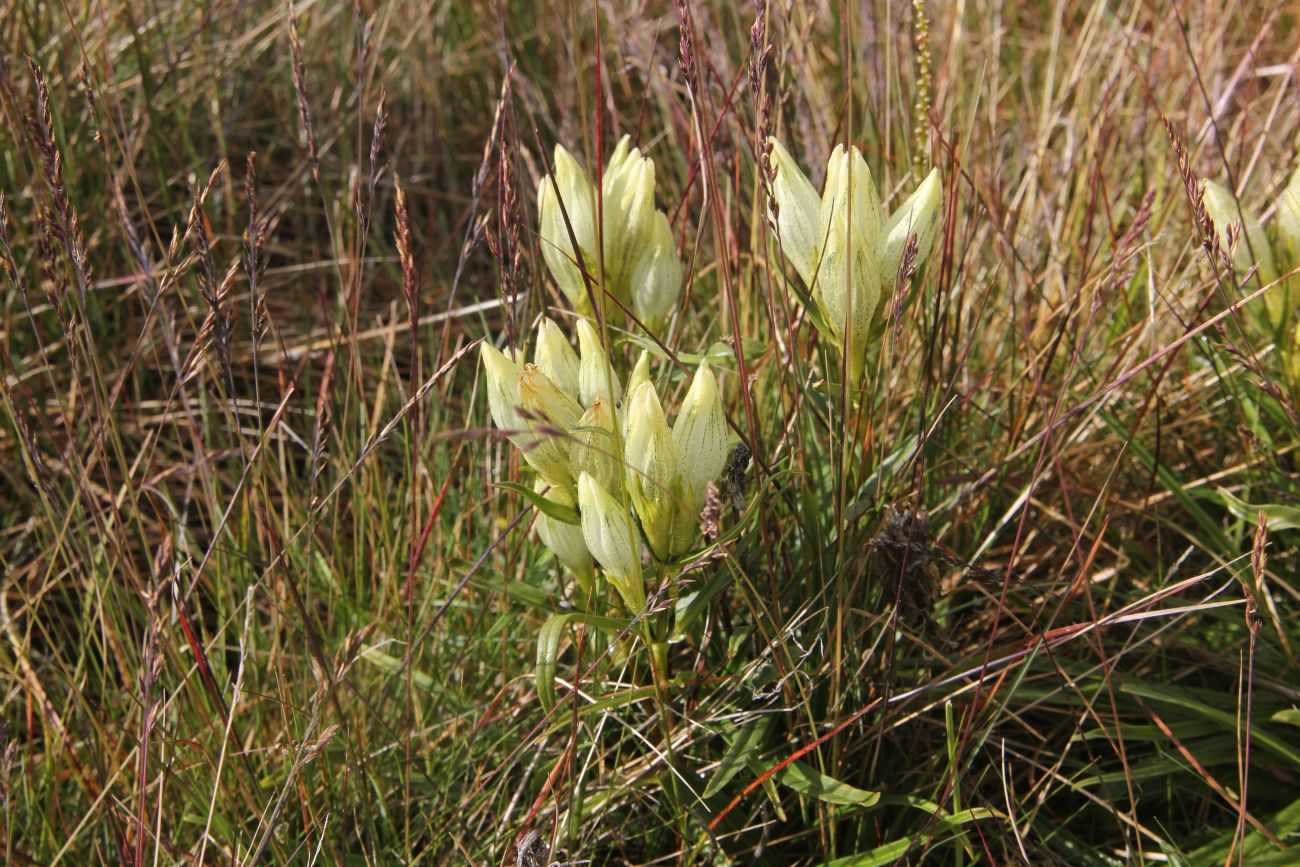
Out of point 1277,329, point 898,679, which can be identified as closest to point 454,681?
point 898,679

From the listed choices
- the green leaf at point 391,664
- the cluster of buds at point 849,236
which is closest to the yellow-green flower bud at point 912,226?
the cluster of buds at point 849,236

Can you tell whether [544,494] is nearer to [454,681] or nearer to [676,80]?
[454,681]

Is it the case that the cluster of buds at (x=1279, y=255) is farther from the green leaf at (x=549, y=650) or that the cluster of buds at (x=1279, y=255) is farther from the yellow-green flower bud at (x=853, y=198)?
the green leaf at (x=549, y=650)

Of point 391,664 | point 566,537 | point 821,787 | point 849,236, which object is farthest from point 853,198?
point 391,664

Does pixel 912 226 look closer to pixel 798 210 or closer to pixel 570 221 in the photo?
pixel 798 210

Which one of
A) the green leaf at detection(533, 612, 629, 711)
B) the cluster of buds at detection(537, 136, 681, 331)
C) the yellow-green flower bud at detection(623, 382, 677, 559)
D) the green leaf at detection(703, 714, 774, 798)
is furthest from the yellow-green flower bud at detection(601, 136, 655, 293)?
the green leaf at detection(703, 714, 774, 798)
